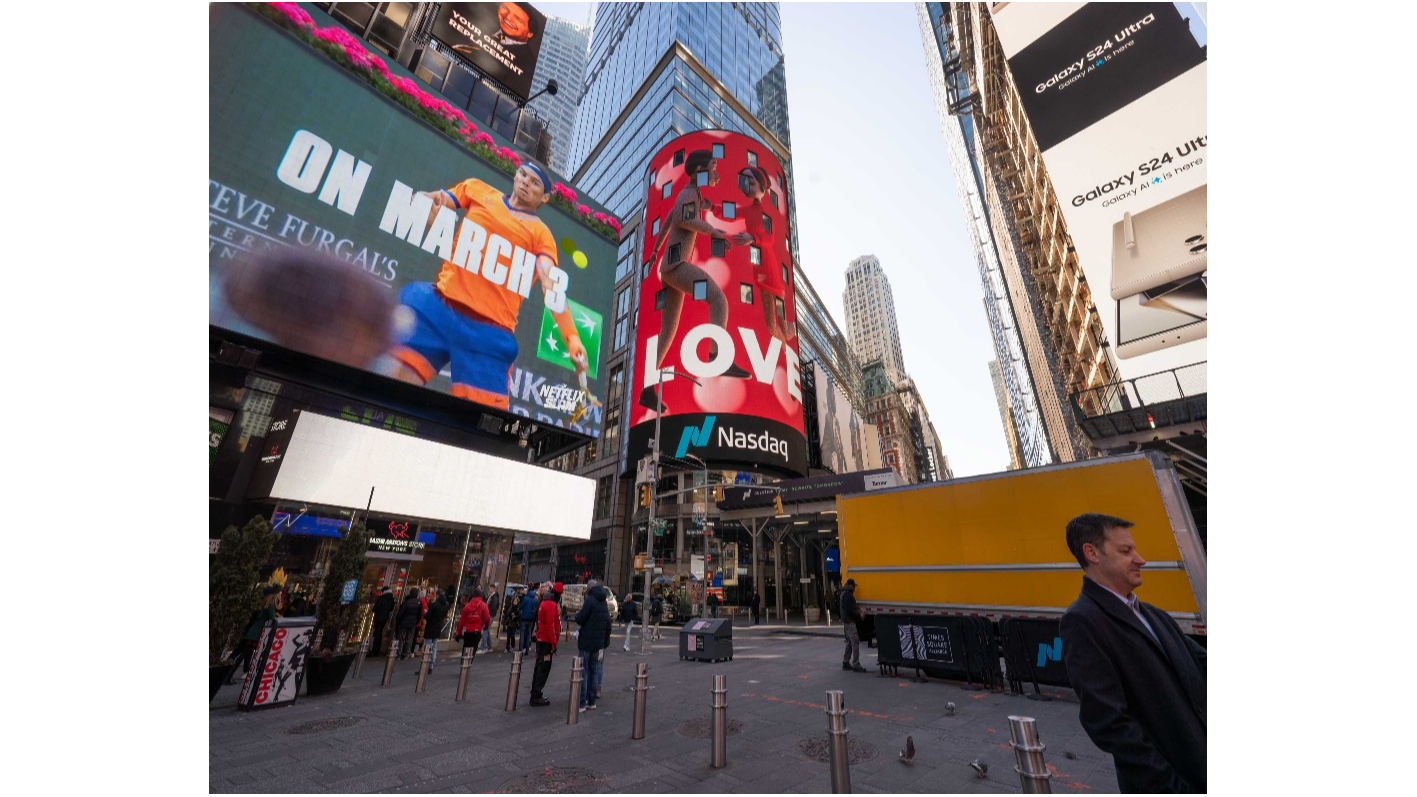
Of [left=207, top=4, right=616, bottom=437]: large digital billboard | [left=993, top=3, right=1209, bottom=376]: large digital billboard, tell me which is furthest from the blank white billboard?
[left=993, top=3, right=1209, bottom=376]: large digital billboard

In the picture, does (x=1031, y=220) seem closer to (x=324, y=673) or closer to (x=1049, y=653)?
(x=1049, y=653)

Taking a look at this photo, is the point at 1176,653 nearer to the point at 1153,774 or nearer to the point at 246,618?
the point at 1153,774

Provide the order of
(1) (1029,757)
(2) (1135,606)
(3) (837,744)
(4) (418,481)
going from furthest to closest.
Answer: (4) (418,481)
(3) (837,744)
(1) (1029,757)
(2) (1135,606)

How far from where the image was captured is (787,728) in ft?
22.8

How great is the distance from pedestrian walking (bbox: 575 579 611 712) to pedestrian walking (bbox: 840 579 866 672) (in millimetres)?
5665

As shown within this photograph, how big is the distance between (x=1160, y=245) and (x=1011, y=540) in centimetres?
1443

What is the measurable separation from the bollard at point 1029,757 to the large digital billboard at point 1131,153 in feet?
59.5

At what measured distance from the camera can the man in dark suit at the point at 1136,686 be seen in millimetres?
2418

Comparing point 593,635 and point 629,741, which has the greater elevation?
point 593,635

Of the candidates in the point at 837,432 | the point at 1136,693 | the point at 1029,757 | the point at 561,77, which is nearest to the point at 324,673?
the point at 1029,757

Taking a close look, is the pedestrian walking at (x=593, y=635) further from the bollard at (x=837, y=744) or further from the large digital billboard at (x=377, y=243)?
the large digital billboard at (x=377, y=243)

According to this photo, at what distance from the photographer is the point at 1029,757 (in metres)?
3.20

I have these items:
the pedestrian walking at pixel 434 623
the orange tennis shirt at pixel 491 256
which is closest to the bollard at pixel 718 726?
the pedestrian walking at pixel 434 623
